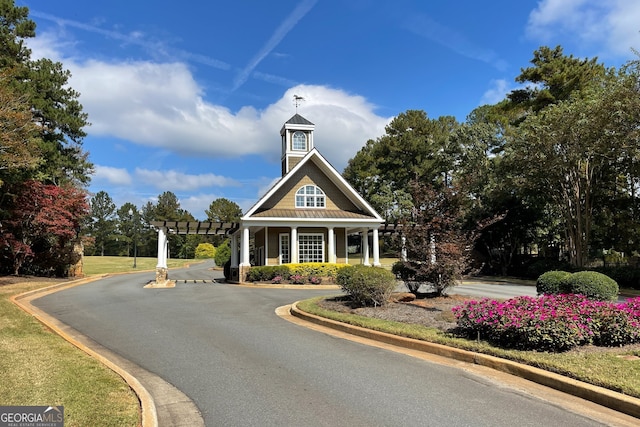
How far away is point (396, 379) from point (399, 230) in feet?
26.8

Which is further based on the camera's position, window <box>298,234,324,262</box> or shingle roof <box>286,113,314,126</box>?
shingle roof <box>286,113,314,126</box>

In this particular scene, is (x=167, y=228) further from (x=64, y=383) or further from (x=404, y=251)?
(x=64, y=383)

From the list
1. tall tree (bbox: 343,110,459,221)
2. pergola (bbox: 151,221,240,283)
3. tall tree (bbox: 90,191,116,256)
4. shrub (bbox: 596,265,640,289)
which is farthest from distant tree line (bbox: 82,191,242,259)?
shrub (bbox: 596,265,640,289)

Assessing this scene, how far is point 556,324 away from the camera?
7266 mm

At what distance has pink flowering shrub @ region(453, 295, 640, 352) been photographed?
722cm

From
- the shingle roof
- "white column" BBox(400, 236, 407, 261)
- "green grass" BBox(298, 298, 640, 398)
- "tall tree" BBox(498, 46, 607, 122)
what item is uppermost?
"tall tree" BBox(498, 46, 607, 122)

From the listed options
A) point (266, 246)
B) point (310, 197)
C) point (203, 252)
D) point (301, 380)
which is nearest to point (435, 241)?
point (301, 380)

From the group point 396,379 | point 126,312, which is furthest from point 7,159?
point 396,379

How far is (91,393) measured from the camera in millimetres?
5688

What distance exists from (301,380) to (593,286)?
314 inches

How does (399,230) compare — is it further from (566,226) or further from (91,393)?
(566,226)

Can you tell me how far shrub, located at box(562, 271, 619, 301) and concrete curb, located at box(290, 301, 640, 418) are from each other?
198 inches

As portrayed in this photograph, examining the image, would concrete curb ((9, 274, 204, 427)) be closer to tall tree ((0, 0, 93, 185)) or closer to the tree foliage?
the tree foliage

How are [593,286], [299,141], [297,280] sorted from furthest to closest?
[299,141]
[297,280]
[593,286]
